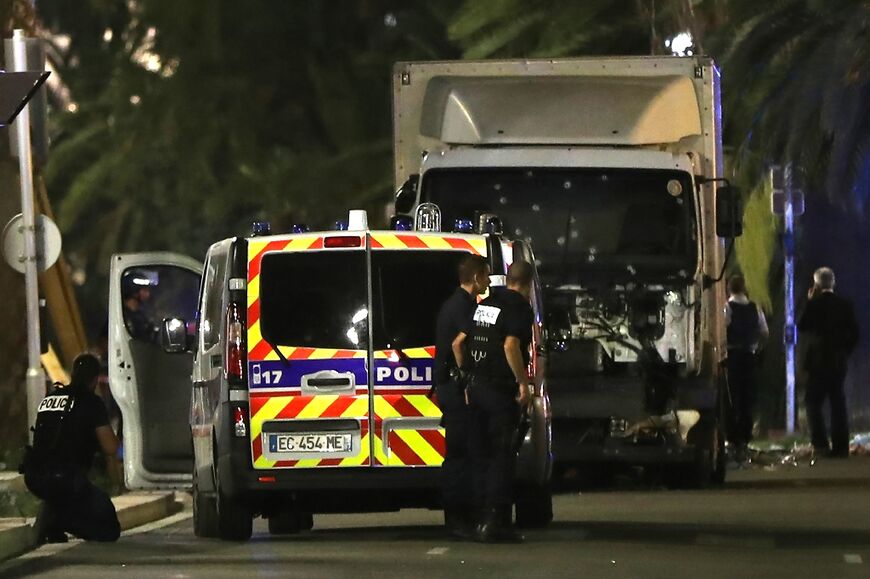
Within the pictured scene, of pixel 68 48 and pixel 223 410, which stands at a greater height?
pixel 68 48

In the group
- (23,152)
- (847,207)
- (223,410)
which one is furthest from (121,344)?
(847,207)

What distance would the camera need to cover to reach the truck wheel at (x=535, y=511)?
15.2 metres

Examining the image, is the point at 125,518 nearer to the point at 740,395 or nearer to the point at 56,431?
the point at 56,431

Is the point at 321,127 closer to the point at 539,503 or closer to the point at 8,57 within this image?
the point at 8,57

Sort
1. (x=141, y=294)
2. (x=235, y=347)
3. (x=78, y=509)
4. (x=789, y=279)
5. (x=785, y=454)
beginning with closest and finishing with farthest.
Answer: (x=235, y=347)
(x=78, y=509)
(x=141, y=294)
(x=785, y=454)
(x=789, y=279)

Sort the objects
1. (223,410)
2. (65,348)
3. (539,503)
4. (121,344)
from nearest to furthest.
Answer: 1. (223,410)
2. (539,503)
3. (121,344)
4. (65,348)

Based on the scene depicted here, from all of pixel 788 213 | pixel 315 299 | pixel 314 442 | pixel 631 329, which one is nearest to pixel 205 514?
pixel 314 442

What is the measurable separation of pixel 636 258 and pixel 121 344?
368 cm

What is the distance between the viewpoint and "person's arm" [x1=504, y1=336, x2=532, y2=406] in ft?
46.6

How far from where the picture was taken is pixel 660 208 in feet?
61.5

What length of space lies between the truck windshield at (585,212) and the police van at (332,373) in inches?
153

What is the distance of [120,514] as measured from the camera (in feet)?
55.2

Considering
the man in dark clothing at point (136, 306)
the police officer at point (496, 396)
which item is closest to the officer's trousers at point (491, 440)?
the police officer at point (496, 396)

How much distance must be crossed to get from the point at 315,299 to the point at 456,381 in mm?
919
